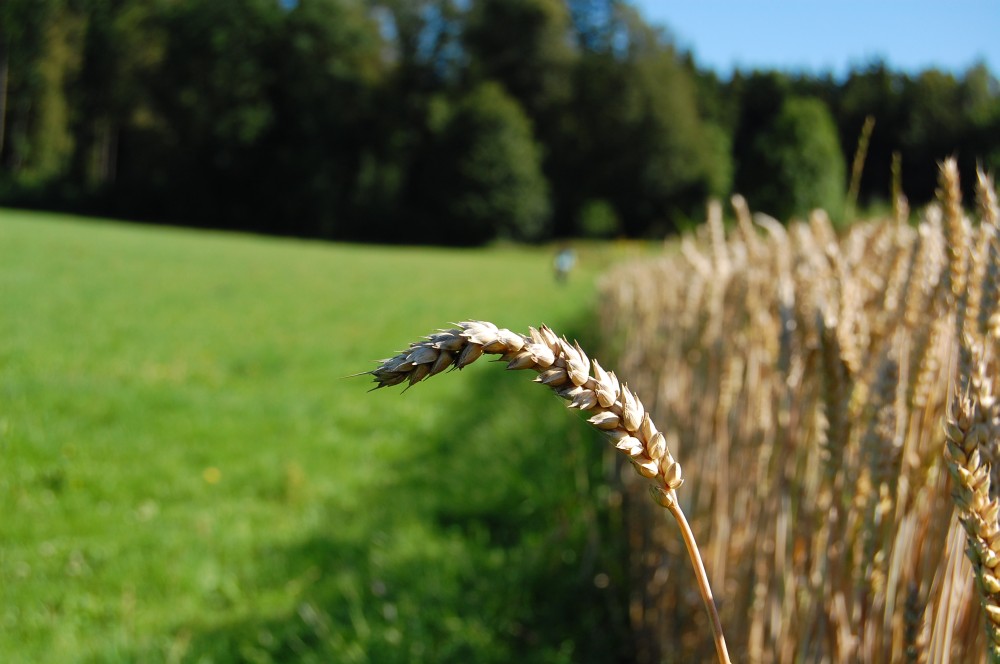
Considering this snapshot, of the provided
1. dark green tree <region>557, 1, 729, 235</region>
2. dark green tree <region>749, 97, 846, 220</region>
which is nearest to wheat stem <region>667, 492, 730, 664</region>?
dark green tree <region>749, 97, 846, 220</region>

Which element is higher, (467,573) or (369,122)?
(369,122)

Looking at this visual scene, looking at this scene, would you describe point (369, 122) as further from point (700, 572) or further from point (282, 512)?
point (700, 572)

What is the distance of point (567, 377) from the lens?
2.61 ft

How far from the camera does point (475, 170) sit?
58031 mm

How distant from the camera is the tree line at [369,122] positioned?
59.0 m

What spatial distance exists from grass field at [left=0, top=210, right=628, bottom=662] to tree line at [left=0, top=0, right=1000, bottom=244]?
50980 millimetres

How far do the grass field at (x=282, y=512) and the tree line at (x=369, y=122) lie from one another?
167ft

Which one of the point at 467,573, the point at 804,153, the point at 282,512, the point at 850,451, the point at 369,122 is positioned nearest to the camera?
the point at 850,451

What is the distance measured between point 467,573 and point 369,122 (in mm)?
62804

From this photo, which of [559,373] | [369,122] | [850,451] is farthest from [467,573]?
[369,122]

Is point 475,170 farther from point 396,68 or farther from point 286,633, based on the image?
point 286,633

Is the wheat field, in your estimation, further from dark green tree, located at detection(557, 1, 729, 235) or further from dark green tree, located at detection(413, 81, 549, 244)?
dark green tree, located at detection(557, 1, 729, 235)

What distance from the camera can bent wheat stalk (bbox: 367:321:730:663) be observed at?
29.2 inches

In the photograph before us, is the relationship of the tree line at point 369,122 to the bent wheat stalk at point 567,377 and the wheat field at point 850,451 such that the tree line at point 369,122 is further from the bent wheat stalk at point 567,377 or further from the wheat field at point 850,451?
the bent wheat stalk at point 567,377
